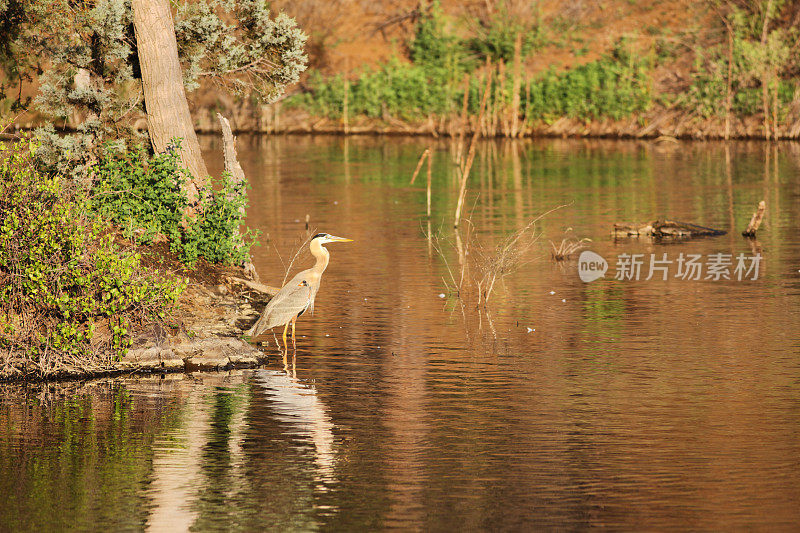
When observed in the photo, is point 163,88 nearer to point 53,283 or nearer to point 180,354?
point 180,354

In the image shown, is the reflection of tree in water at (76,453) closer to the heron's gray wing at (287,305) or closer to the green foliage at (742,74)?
the heron's gray wing at (287,305)

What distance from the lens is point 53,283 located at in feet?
45.3

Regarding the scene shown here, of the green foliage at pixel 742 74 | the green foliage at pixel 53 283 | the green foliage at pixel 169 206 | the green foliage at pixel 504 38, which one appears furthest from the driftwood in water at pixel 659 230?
the green foliage at pixel 504 38

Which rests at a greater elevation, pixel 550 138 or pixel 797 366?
pixel 550 138

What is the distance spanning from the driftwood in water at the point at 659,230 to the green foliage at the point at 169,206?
8.71 m

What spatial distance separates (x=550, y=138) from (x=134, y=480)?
46.7m

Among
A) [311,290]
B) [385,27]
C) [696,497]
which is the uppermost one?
[385,27]

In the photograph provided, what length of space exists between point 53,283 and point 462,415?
4.43 m

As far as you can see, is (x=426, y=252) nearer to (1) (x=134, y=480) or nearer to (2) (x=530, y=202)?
(2) (x=530, y=202)

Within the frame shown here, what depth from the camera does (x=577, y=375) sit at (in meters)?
14.0

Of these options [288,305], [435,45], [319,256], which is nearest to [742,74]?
[435,45]

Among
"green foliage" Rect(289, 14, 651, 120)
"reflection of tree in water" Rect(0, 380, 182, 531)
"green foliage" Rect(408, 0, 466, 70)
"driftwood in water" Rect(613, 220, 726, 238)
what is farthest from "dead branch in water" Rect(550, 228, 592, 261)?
"green foliage" Rect(408, 0, 466, 70)

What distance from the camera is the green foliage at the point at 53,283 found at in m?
13.7

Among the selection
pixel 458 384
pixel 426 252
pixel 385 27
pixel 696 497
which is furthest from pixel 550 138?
pixel 696 497
